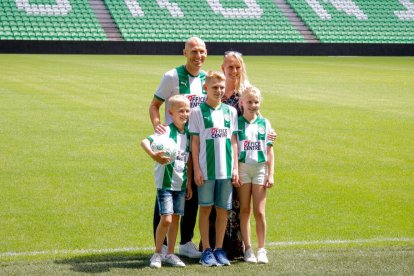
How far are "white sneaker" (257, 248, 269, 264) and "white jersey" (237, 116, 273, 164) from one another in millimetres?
740

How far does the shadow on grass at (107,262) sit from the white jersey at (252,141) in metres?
0.99

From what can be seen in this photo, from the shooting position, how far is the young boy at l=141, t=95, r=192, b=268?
625 centimetres

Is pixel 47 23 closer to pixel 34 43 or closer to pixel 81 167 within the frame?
pixel 34 43

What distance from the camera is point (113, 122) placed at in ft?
49.2

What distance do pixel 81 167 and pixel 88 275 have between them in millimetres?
4874

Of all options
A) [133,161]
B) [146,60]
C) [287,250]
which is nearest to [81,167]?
[133,161]

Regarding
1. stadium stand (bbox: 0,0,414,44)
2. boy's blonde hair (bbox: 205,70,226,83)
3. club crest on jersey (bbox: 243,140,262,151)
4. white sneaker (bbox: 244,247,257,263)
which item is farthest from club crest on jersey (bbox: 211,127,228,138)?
stadium stand (bbox: 0,0,414,44)

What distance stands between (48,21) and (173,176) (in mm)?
35222

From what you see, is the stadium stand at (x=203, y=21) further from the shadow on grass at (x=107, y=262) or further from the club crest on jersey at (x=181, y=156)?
the club crest on jersey at (x=181, y=156)

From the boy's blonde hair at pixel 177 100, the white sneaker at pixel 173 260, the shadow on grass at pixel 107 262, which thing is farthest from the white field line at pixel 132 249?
the boy's blonde hair at pixel 177 100

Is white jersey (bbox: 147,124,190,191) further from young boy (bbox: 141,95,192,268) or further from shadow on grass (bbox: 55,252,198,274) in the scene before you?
shadow on grass (bbox: 55,252,198,274)

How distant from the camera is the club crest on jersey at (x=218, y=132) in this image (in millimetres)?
6316

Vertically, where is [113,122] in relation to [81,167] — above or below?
below

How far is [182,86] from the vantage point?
6.62 m
